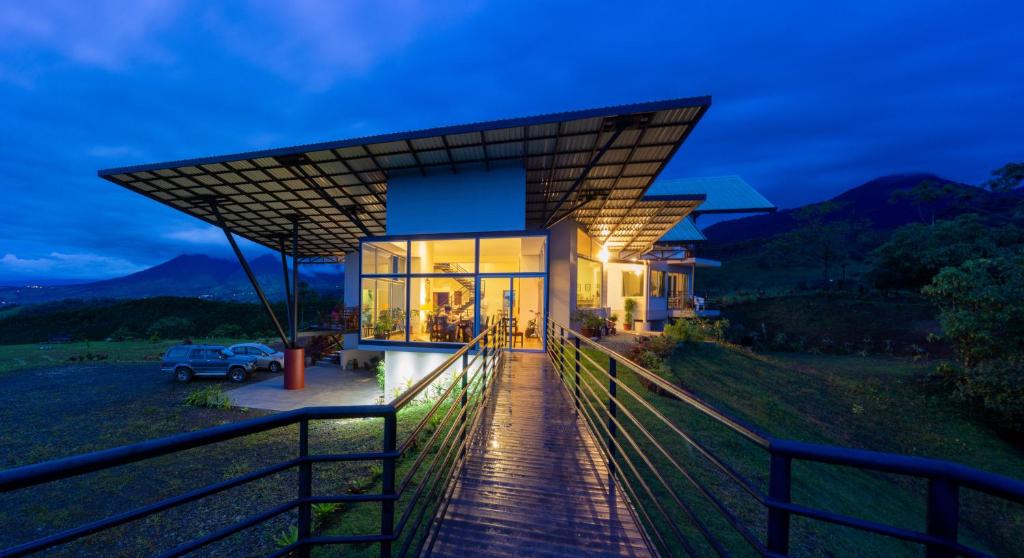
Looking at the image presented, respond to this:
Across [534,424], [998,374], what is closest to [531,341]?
[534,424]

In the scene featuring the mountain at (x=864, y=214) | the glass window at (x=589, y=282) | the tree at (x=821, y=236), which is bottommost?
the glass window at (x=589, y=282)

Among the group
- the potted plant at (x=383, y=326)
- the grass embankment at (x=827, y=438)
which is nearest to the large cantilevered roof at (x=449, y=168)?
the potted plant at (x=383, y=326)

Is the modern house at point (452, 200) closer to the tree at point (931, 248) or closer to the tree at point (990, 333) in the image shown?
the tree at point (990, 333)

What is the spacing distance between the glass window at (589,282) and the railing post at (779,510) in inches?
570

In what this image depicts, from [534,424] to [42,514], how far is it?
6.94m

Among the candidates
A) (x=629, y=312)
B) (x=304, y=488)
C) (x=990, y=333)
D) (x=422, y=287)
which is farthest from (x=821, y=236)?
(x=304, y=488)

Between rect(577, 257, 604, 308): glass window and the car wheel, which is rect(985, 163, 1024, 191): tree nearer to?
rect(577, 257, 604, 308): glass window

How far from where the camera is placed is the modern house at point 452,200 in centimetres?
951

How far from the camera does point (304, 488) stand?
6.30ft

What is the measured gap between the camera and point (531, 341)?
12648 millimetres

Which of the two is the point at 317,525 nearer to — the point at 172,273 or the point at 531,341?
the point at 531,341

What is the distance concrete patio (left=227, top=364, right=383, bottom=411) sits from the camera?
36.3 feet

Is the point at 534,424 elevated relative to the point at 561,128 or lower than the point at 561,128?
lower

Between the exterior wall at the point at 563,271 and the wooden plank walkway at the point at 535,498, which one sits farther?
the exterior wall at the point at 563,271
